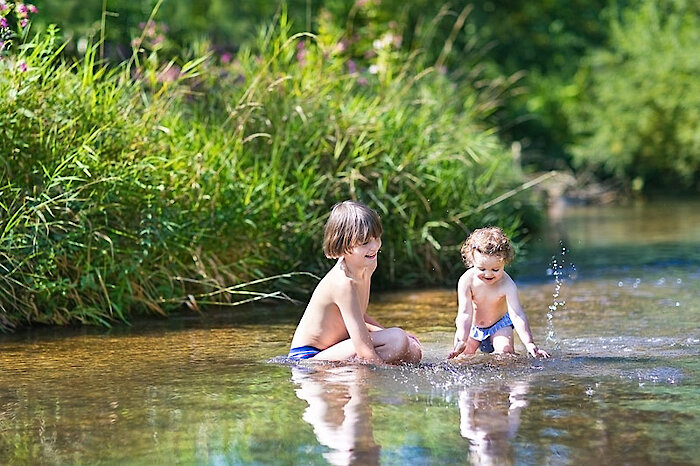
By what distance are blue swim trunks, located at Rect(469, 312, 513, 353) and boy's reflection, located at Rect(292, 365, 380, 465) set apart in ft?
2.66

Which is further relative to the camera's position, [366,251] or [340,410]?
[366,251]

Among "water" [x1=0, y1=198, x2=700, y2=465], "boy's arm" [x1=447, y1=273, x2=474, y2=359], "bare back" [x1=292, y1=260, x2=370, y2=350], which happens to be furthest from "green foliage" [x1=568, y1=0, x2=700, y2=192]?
"bare back" [x1=292, y1=260, x2=370, y2=350]

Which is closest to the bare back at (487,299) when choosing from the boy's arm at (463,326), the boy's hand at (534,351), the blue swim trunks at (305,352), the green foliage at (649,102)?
the boy's arm at (463,326)

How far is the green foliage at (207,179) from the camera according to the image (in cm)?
734

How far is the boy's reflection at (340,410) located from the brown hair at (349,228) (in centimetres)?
59

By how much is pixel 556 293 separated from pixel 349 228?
351 centimetres

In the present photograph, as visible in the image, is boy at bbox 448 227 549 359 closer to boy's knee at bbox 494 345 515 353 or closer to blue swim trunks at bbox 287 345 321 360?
boy's knee at bbox 494 345 515 353

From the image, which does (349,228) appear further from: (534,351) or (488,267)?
(534,351)

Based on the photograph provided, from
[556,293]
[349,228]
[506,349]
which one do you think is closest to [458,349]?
[506,349]

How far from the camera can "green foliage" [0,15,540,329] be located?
24.1ft

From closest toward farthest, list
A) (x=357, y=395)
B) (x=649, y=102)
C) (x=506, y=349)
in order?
(x=357, y=395) → (x=506, y=349) → (x=649, y=102)

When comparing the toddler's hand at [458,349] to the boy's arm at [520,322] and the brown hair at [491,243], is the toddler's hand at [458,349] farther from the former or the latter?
the brown hair at [491,243]

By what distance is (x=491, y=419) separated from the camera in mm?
4492

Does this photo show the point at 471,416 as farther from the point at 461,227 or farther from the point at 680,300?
the point at 461,227
